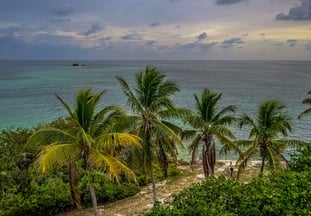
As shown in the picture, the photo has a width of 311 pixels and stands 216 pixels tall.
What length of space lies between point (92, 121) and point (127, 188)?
750cm

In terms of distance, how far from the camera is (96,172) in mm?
18844

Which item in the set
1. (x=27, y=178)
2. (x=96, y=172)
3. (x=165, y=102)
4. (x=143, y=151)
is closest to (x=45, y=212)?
(x=27, y=178)

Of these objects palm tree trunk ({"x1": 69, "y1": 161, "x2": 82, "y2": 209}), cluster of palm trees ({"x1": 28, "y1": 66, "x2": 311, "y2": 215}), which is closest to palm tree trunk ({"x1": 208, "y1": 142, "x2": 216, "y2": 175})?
cluster of palm trees ({"x1": 28, "y1": 66, "x2": 311, "y2": 215})

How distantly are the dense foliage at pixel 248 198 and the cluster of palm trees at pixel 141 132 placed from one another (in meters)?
3.24

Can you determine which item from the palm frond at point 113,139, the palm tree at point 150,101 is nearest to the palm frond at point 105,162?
the palm frond at point 113,139

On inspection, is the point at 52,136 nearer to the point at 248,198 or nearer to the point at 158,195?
the point at 248,198

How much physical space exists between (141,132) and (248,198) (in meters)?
6.24

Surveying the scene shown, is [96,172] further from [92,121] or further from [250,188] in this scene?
[250,188]

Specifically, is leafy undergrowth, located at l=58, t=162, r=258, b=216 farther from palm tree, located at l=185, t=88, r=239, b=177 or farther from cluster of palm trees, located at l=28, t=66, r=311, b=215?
palm tree, located at l=185, t=88, r=239, b=177

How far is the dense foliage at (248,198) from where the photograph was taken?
28.8ft


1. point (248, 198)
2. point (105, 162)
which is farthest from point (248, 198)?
point (105, 162)

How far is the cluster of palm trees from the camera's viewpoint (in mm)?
11977

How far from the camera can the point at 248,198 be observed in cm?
935

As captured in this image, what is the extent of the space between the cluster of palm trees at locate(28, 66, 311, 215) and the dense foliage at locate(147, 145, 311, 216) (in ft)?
10.6
